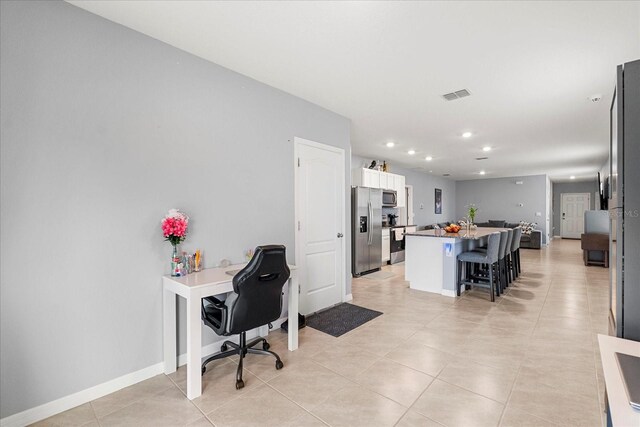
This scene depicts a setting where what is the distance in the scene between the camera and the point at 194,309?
7.02 ft

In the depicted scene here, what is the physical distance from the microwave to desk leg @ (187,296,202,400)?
5.60 m

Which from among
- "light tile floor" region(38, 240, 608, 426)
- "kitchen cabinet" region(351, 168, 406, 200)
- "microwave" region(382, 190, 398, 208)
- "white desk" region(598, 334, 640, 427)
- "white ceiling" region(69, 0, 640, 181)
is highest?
"white ceiling" region(69, 0, 640, 181)

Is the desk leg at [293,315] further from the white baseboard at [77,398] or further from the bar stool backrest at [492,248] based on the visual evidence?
the bar stool backrest at [492,248]

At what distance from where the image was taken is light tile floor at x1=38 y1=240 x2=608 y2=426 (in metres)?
1.92

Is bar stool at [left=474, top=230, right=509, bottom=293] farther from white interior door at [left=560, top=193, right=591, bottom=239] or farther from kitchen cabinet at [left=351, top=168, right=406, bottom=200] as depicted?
white interior door at [left=560, top=193, right=591, bottom=239]

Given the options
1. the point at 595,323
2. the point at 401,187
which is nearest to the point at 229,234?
the point at 595,323

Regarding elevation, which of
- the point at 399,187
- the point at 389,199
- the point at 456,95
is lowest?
the point at 389,199

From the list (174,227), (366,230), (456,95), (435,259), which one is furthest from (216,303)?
(366,230)

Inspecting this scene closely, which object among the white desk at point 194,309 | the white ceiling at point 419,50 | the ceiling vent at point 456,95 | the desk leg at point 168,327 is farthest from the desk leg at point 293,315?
the ceiling vent at point 456,95

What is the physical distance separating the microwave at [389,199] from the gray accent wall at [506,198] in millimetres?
6463

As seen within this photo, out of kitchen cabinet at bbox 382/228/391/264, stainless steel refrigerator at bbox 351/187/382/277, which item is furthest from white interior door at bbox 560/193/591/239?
stainless steel refrigerator at bbox 351/187/382/277

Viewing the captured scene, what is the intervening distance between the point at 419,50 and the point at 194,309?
281 cm

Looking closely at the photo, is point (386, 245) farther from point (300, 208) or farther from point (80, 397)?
point (80, 397)

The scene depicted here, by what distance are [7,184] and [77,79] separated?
0.83m
